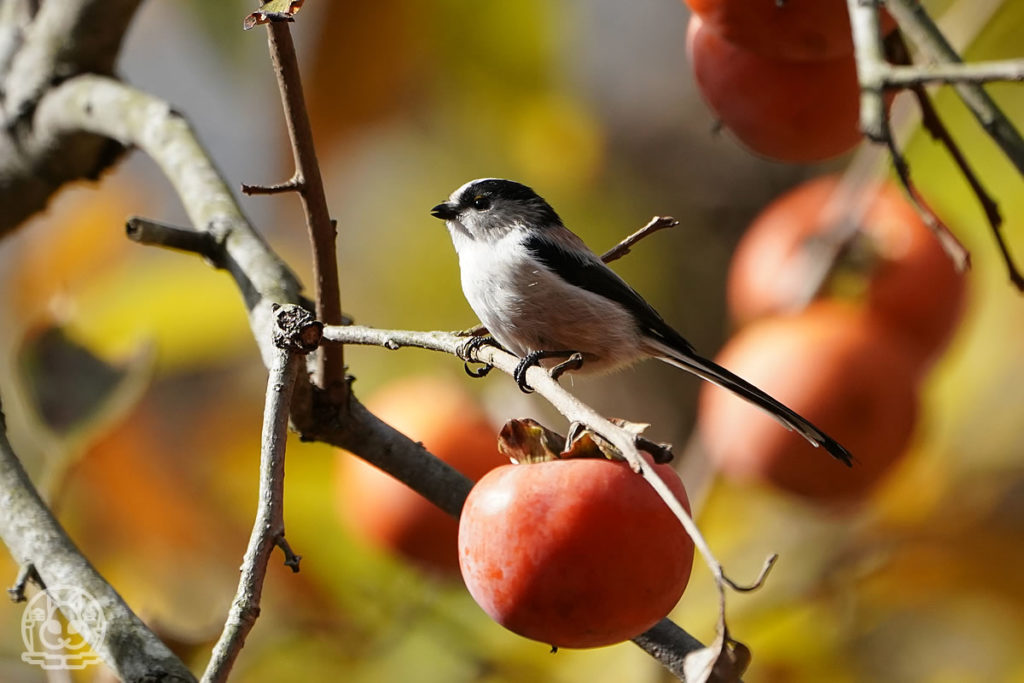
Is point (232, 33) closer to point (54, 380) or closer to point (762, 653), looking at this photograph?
point (54, 380)

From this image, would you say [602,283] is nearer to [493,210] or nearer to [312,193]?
[493,210]

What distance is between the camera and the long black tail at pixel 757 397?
5.67 ft

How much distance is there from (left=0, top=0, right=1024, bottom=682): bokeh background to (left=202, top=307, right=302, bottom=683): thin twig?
97 cm

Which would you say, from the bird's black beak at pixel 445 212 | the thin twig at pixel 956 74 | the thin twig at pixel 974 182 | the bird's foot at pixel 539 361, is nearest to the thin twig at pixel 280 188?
the bird's foot at pixel 539 361

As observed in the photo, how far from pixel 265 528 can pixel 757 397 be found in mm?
999

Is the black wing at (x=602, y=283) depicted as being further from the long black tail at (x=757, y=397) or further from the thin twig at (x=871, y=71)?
the thin twig at (x=871, y=71)

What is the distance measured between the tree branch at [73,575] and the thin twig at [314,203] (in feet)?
1.40

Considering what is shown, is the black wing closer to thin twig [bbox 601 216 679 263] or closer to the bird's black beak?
the bird's black beak

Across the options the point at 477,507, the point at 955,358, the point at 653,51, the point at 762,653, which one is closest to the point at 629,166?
the point at 653,51

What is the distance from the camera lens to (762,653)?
104 inches

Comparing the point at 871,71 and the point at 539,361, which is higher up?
the point at 871,71

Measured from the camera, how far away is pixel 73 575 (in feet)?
4.40

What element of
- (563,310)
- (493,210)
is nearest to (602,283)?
(563,310)

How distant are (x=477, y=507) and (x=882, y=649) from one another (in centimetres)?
197
